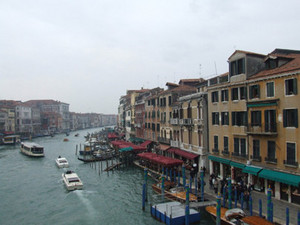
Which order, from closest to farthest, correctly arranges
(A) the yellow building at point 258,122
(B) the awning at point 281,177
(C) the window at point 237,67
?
(B) the awning at point 281,177, (A) the yellow building at point 258,122, (C) the window at point 237,67

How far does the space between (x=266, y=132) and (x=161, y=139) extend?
2213cm

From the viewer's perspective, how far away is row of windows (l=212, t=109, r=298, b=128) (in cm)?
1977

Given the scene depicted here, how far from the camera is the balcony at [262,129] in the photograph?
20.8m

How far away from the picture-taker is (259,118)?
22.3 meters

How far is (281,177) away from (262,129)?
4.06 m

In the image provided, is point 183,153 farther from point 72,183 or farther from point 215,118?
point 72,183

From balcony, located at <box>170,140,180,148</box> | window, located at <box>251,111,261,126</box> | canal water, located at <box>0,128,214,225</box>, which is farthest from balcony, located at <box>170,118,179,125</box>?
window, located at <box>251,111,261,126</box>

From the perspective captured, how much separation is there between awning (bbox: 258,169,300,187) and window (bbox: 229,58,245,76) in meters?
8.94

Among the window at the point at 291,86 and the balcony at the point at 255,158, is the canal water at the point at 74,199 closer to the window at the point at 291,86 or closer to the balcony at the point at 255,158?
the balcony at the point at 255,158

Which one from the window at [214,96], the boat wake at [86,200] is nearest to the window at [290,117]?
the window at [214,96]

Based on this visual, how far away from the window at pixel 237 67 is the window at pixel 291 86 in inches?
191

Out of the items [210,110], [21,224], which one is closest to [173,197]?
[210,110]

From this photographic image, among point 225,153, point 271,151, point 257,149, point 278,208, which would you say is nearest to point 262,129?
point 271,151

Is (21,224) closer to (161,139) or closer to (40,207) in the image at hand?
(40,207)
